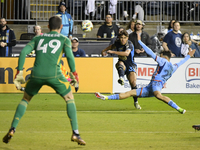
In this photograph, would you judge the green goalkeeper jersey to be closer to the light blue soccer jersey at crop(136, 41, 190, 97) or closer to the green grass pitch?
the green grass pitch

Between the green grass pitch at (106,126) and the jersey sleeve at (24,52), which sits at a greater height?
the jersey sleeve at (24,52)

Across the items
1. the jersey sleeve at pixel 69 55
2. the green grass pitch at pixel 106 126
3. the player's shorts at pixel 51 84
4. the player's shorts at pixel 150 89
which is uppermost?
the jersey sleeve at pixel 69 55

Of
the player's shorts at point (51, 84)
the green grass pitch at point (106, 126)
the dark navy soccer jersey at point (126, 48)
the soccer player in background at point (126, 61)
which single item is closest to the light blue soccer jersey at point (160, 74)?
the green grass pitch at point (106, 126)

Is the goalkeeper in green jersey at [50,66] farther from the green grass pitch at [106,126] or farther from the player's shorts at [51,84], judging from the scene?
the green grass pitch at [106,126]

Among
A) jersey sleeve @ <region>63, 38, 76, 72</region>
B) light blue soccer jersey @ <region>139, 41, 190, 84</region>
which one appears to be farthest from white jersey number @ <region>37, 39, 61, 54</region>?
light blue soccer jersey @ <region>139, 41, 190, 84</region>

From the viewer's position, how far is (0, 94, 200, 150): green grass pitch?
233 inches

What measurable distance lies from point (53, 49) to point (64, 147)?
1428mm

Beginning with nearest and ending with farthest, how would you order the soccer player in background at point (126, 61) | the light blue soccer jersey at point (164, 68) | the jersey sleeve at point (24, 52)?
the jersey sleeve at point (24, 52), the light blue soccer jersey at point (164, 68), the soccer player in background at point (126, 61)

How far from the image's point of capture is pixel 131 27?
13688 millimetres

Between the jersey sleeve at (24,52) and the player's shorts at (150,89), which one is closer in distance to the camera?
the jersey sleeve at (24,52)

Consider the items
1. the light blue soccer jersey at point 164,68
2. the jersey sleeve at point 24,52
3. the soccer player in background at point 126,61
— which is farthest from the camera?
the soccer player in background at point 126,61

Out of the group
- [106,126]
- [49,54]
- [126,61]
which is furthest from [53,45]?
[126,61]

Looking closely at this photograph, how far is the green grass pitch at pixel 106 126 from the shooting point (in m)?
5.93

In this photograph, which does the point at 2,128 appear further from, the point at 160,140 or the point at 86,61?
the point at 86,61
